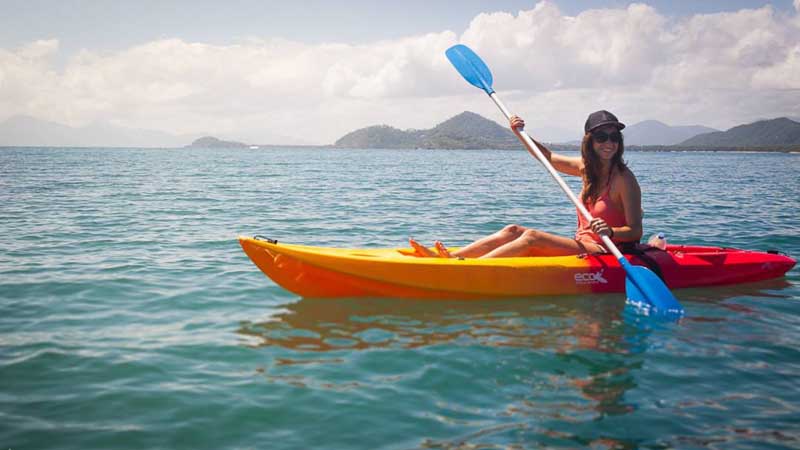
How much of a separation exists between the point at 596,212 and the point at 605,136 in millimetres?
862

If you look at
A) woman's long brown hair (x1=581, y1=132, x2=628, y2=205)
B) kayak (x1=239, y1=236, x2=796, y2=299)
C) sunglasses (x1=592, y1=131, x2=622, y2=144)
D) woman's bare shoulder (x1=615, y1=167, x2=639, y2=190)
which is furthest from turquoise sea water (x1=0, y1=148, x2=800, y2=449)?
sunglasses (x1=592, y1=131, x2=622, y2=144)

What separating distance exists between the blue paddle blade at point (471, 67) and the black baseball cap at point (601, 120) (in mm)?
2593

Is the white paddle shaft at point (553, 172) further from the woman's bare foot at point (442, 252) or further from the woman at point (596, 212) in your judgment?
the woman's bare foot at point (442, 252)

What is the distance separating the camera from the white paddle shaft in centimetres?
609

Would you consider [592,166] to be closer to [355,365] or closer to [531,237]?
[531,237]

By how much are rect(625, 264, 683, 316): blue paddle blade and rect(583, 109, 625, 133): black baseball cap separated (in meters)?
1.51

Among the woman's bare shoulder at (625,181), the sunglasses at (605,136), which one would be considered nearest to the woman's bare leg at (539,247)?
the woman's bare shoulder at (625,181)

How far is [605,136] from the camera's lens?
595 cm

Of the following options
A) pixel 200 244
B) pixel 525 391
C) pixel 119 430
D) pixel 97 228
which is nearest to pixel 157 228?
pixel 97 228

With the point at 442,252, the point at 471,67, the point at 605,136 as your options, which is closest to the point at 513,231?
the point at 442,252

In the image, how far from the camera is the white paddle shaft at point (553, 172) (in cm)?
609

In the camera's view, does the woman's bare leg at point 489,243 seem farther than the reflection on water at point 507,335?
Yes

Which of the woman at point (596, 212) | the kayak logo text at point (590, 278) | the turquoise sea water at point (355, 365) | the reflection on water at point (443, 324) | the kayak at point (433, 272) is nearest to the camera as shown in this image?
the turquoise sea water at point (355, 365)

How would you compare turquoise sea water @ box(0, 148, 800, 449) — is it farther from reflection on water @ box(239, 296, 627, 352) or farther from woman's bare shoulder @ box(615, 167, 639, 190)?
woman's bare shoulder @ box(615, 167, 639, 190)
